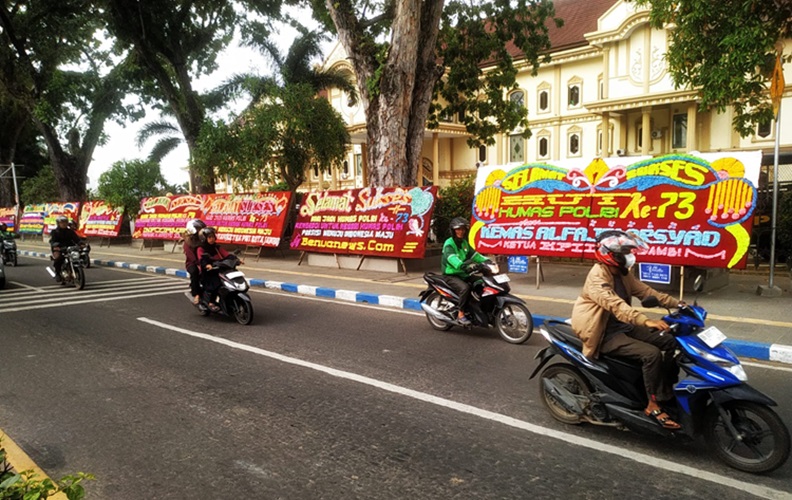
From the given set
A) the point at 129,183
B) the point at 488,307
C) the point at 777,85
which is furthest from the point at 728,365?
the point at 129,183

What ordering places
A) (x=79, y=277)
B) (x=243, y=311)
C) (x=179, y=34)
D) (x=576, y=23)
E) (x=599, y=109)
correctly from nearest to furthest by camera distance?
1. (x=243, y=311)
2. (x=79, y=277)
3. (x=179, y=34)
4. (x=599, y=109)
5. (x=576, y=23)

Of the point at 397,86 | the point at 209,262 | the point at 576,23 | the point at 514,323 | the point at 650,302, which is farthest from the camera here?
the point at 576,23

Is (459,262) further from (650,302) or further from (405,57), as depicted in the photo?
(405,57)

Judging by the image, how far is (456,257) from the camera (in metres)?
7.15

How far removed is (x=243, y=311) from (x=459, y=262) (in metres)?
3.48

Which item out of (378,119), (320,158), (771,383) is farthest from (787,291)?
(320,158)

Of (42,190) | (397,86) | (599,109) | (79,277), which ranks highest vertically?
(599,109)

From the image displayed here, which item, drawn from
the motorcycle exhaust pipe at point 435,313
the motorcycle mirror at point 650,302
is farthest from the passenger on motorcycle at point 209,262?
the motorcycle mirror at point 650,302

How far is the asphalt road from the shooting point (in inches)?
132

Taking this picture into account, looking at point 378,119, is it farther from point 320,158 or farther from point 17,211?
point 17,211

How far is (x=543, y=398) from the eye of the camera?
444 cm

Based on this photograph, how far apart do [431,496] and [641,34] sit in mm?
27920

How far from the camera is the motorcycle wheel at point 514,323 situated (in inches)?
266

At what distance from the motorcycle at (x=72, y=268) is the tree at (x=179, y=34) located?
737 cm
